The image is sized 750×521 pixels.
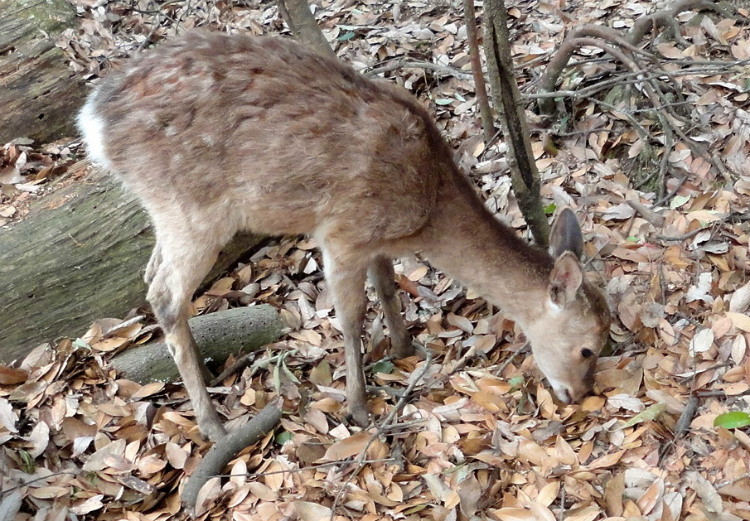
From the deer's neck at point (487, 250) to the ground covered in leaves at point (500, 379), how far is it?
0.45 meters

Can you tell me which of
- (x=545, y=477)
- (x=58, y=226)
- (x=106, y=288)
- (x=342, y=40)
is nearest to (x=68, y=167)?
(x=58, y=226)

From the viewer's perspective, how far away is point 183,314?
4090 mm

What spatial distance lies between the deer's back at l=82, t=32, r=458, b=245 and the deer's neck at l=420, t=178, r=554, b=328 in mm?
149

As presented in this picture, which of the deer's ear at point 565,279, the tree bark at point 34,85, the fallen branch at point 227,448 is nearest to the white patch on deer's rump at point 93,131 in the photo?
the fallen branch at point 227,448

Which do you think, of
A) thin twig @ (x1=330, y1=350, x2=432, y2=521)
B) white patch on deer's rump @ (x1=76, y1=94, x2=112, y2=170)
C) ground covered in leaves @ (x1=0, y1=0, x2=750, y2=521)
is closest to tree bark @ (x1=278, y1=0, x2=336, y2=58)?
ground covered in leaves @ (x1=0, y1=0, x2=750, y2=521)

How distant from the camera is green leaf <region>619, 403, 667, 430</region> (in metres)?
3.57

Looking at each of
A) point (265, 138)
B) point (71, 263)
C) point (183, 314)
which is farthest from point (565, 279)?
point (71, 263)

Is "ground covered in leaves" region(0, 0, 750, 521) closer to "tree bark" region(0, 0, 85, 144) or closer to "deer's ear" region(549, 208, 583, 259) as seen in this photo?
"tree bark" region(0, 0, 85, 144)

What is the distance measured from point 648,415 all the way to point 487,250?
1.16m

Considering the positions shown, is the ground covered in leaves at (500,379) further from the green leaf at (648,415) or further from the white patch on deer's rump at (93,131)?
the white patch on deer's rump at (93,131)

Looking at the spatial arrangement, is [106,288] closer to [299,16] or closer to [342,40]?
[299,16]

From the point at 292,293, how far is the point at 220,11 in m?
3.75

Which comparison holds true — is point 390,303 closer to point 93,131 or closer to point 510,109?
point 510,109

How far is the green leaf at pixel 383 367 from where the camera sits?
4.46 meters
